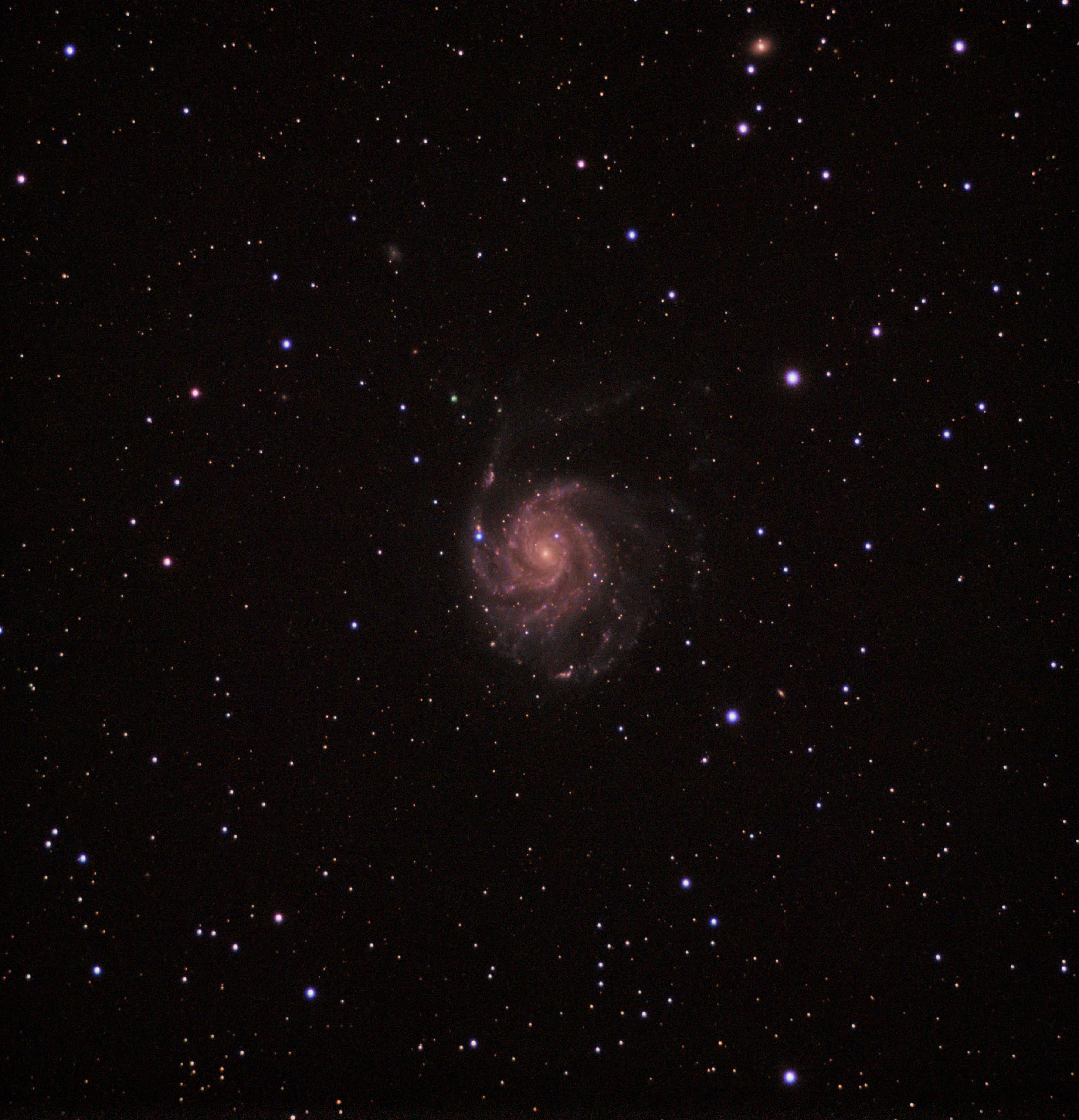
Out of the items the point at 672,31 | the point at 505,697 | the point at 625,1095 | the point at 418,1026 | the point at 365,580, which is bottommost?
the point at 625,1095

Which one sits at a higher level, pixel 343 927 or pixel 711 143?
pixel 711 143

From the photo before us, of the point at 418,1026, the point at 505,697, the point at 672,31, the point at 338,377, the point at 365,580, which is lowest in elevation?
the point at 418,1026

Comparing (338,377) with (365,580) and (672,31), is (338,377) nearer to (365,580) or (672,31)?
(365,580)

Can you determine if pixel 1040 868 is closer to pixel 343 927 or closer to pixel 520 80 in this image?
pixel 343 927

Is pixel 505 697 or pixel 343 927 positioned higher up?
pixel 505 697

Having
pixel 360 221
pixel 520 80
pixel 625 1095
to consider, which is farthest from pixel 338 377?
pixel 625 1095

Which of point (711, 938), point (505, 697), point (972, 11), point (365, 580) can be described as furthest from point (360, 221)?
point (711, 938)
